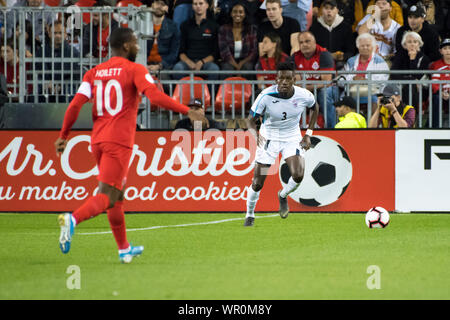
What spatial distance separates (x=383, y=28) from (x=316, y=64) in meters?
2.04

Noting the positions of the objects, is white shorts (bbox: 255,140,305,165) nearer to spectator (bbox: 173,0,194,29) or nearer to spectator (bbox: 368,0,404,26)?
spectator (bbox: 173,0,194,29)

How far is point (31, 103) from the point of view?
50.9 feet

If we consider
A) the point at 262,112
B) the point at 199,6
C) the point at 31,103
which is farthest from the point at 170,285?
the point at 199,6

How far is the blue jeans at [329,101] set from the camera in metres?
16.3

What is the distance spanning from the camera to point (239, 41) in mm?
17906

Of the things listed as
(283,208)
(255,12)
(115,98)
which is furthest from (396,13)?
(115,98)

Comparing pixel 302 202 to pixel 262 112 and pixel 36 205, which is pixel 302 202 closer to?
pixel 262 112

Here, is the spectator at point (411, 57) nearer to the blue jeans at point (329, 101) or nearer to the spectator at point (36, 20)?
the blue jeans at point (329, 101)

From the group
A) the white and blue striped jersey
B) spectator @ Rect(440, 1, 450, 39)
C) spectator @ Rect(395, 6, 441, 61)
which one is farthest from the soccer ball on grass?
spectator @ Rect(440, 1, 450, 39)

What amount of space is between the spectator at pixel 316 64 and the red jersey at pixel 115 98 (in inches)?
315

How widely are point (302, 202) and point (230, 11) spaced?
210 inches

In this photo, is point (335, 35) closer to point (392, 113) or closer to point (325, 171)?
point (392, 113)

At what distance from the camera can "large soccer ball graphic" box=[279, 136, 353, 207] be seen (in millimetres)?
14727

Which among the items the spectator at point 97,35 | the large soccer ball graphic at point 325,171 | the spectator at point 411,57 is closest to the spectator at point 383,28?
the spectator at point 411,57
